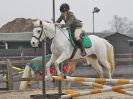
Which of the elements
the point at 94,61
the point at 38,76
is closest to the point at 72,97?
the point at 94,61

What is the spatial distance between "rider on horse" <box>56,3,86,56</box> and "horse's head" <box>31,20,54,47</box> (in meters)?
0.37

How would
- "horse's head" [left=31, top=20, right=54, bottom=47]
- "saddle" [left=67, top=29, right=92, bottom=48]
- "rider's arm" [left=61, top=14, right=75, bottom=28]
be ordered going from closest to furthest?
"horse's head" [left=31, top=20, right=54, bottom=47] < "rider's arm" [left=61, top=14, right=75, bottom=28] < "saddle" [left=67, top=29, right=92, bottom=48]

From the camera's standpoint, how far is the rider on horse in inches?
398

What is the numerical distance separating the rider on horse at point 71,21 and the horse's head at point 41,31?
368mm

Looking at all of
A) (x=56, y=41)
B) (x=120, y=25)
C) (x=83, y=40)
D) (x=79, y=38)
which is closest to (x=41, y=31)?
(x=56, y=41)

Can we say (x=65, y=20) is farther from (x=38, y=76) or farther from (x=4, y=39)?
(x=4, y=39)

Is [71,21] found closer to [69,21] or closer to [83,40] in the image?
[69,21]

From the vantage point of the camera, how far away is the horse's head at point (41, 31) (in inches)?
374

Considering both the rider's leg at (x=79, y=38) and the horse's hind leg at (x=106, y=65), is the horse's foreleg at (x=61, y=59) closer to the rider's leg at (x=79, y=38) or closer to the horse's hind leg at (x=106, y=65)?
the rider's leg at (x=79, y=38)

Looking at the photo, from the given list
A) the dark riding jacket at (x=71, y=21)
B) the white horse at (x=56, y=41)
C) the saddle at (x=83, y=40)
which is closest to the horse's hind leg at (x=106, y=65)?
the white horse at (x=56, y=41)

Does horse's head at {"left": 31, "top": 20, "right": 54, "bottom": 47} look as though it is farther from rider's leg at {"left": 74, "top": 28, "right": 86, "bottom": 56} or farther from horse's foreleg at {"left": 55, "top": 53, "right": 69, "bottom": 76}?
rider's leg at {"left": 74, "top": 28, "right": 86, "bottom": 56}

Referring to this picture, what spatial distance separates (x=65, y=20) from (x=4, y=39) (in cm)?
3262

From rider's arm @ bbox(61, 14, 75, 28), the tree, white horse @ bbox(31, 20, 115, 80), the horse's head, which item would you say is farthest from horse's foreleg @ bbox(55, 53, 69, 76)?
the tree

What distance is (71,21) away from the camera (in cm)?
1012
